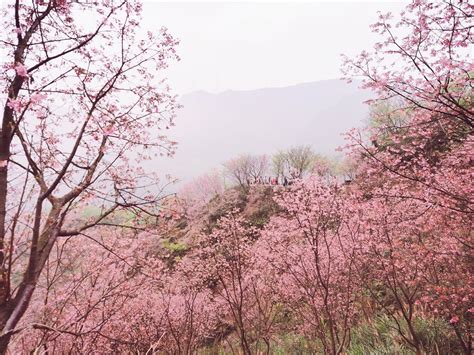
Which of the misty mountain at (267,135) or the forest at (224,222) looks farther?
the misty mountain at (267,135)

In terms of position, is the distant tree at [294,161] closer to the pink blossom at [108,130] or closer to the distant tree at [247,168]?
the distant tree at [247,168]

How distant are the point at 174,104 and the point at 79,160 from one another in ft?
5.66

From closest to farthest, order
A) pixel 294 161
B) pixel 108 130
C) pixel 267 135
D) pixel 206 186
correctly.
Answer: pixel 108 130 < pixel 294 161 < pixel 206 186 < pixel 267 135

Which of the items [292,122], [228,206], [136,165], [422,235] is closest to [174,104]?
[136,165]

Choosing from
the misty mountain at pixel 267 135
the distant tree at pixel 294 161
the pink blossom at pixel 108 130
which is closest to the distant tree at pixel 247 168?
the distant tree at pixel 294 161

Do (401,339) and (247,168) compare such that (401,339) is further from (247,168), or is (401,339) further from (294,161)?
(247,168)

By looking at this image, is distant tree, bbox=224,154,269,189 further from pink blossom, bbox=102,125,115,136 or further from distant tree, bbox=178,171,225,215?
pink blossom, bbox=102,125,115,136

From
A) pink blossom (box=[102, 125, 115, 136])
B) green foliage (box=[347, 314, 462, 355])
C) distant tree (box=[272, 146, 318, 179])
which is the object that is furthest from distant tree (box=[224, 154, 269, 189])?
pink blossom (box=[102, 125, 115, 136])

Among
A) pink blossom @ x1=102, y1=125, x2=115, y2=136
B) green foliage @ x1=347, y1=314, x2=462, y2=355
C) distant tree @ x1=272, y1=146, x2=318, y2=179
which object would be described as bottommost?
green foliage @ x1=347, y1=314, x2=462, y2=355

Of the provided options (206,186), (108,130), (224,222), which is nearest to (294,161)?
(206,186)

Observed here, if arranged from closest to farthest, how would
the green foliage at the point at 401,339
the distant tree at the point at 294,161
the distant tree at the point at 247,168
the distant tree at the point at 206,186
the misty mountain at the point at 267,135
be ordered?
the green foliage at the point at 401,339 → the distant tree at the point at 294,161 → the distant tree at the point at 247,168 → the distant tree at the point at 206,186 → the misty mountain at the point at 267,135

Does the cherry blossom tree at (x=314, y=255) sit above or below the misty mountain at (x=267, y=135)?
below

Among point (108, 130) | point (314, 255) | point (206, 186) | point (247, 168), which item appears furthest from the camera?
point (206, 186)

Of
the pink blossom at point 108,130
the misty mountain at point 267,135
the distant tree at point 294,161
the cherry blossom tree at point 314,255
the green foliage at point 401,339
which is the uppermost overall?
the misty mountain at point 267,135
